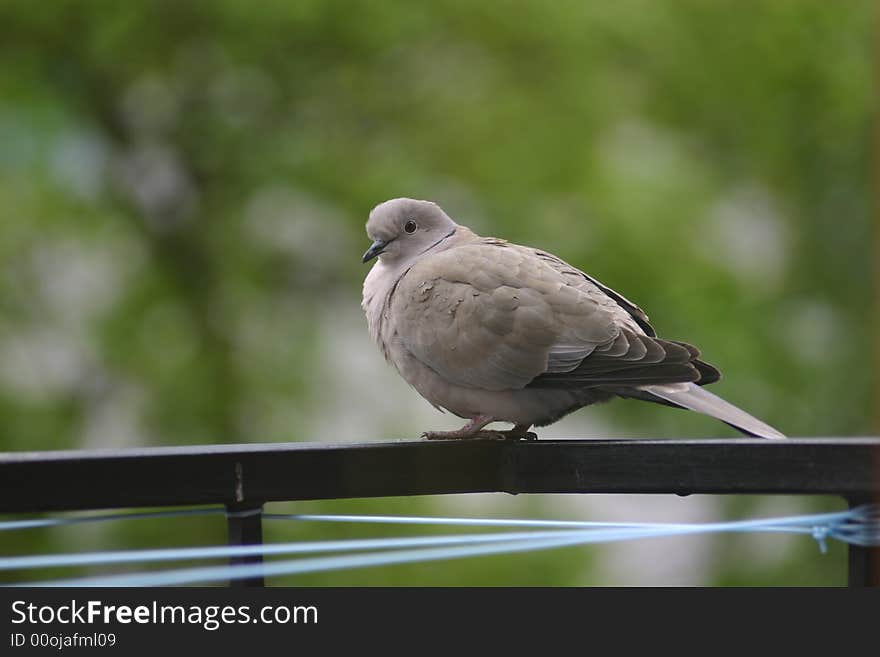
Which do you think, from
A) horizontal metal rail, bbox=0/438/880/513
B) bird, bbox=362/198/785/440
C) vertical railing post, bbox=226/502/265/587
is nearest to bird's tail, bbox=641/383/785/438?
bird, bbox=362/198/785/440

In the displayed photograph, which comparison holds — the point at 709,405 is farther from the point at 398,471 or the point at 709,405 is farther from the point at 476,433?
A: the point at 398,471

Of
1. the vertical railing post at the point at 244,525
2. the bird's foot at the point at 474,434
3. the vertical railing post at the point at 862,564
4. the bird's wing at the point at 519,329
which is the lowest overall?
the vertical railing post at the point at 862,564

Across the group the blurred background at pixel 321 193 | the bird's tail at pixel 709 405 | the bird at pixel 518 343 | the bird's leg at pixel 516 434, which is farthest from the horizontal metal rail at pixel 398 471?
the blurred background at pixel 321 193

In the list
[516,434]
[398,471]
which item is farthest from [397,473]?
[516,434]

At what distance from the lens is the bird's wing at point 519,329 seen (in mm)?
2830

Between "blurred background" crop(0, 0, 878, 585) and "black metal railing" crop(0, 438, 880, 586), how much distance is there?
13.2 feet

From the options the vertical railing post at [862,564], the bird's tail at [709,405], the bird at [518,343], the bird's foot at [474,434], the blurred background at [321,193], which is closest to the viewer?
the vertical railing post at [862,564]

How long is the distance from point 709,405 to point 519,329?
20.2 inches

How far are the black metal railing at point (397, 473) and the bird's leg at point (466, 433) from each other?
2.45 ft

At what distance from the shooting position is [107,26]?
20.2ft

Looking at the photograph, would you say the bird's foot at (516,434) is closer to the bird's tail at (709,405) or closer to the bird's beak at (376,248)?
the bird's tail at (709,405)

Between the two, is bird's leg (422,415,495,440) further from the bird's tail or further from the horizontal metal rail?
the horizontal metal rail

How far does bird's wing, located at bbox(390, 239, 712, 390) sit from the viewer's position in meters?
2.83
